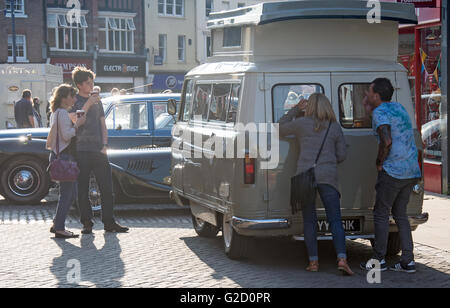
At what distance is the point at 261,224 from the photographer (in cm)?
771

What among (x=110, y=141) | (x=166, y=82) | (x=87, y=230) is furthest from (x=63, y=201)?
(x=166, y=82)

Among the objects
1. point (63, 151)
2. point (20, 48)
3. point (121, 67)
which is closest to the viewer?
point (63, 151)

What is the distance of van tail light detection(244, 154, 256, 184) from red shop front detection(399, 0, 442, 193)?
23.5 ft

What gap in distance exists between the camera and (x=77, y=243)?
9656mm

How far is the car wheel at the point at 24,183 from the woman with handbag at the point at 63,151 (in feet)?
11.1

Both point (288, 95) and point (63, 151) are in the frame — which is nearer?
point (288, 95)

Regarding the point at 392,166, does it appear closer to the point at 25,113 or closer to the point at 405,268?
the point at 405,268

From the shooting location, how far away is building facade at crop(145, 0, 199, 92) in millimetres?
54250

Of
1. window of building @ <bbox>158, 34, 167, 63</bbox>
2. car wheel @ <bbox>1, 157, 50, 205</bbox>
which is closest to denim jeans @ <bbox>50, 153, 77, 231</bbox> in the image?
car wheel @ <bbox>1, 157, 50, 205</bbox>

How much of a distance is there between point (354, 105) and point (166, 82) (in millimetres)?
46768

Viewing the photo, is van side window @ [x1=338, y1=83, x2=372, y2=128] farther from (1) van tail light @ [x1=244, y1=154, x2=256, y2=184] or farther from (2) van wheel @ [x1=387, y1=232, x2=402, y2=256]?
(2) van wheel @ [x1=387, y1=232, x2=402, y2=256]

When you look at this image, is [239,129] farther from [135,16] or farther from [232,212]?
[135,16]
